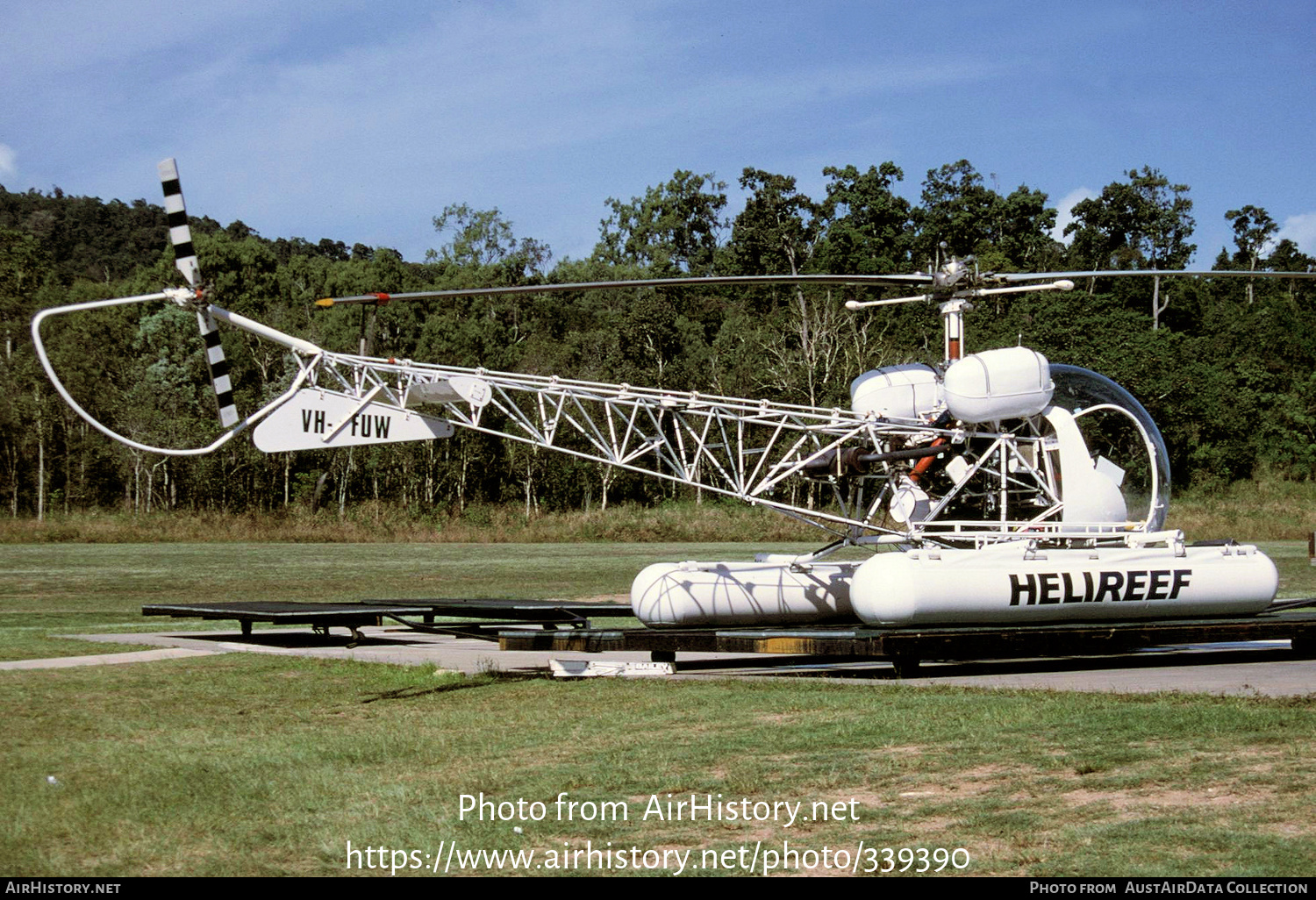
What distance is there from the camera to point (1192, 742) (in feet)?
28.6

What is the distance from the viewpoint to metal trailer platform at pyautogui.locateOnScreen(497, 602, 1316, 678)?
12.3 meters

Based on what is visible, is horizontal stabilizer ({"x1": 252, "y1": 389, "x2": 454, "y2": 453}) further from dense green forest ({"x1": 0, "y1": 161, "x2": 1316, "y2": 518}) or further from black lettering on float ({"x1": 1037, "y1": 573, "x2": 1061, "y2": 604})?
dense green forest ({"x1": 0, "y1": 161, "x2": 1316, "y2": 518})

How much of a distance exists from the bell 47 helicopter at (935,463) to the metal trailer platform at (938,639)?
438 millimetres

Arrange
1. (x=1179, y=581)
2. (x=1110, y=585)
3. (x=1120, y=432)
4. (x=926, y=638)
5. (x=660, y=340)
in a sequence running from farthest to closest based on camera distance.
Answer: (x=660, y=340)
(x=1120, y=432)
(x=1179, y=581)
(x=1110, y=585)
(x=926, y=638)

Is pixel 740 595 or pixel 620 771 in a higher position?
pixel 740 595

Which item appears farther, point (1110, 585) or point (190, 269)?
point (1110, 585)

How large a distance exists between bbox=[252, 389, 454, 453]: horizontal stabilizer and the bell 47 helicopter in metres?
0.02

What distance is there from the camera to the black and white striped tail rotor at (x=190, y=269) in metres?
11.4

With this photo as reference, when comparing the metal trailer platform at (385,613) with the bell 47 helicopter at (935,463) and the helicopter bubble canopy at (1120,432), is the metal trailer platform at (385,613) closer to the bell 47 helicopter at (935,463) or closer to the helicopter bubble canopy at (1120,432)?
the bell 47 helicopter at (935,463)

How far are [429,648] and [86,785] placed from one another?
8.18m

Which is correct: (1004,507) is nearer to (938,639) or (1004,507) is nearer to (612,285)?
(938,639)

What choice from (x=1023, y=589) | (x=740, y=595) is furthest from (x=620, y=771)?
(x=740, y=595)

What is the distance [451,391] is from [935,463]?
5.32 meters

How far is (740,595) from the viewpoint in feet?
47.2
